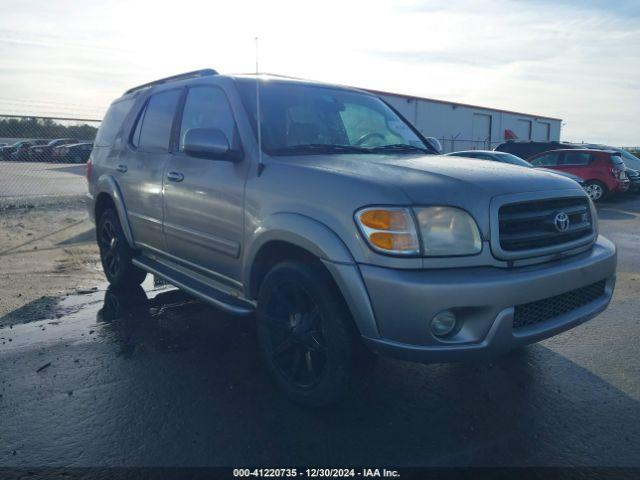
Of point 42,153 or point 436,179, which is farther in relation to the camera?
point 42,153

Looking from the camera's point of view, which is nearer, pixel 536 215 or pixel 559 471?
pixel 559 471

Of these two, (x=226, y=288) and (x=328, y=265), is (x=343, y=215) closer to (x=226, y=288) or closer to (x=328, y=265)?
(x=328, y=265)

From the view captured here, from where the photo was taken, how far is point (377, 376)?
138 inches

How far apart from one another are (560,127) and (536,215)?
4504cm

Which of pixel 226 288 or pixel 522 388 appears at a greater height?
pixel 226 288

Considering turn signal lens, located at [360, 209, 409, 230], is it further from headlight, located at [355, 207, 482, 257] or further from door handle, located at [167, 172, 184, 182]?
door handle, located at [167, 172, 184, 182]

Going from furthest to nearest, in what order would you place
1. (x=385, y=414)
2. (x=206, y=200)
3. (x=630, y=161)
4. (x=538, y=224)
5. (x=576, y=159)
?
(x=630, y=161) → (x=576, y=159) → (x=206, y=200) → (x=385, y=414) → (x=538, y=224)

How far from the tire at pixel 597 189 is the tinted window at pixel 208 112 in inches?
545

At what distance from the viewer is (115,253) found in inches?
210

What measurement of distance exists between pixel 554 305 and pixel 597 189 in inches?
560

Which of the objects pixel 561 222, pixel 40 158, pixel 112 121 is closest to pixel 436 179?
pixel 561 222

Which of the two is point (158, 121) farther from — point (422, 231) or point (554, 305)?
point (554, 305)

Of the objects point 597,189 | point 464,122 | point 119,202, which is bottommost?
point 597,189

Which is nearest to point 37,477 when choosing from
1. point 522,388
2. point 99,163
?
point 522,388
